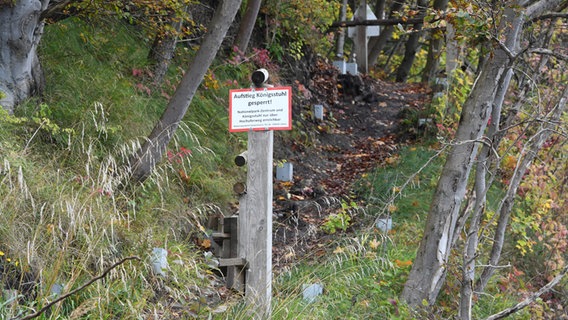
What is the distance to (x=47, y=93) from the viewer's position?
28.4ft

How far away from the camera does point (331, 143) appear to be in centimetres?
1472

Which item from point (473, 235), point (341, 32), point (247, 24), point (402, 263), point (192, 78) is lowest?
point (402, 263)

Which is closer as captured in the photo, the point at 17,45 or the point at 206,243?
the point at 206,243

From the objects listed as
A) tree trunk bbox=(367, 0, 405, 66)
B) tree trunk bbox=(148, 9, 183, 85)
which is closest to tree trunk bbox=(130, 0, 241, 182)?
tree trunk bbox=(148, 9, 183, 85)

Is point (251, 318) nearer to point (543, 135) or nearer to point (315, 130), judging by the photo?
point (543, 135)

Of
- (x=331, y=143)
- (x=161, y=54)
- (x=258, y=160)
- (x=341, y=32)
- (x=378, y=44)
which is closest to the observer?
(x=258, y=160)

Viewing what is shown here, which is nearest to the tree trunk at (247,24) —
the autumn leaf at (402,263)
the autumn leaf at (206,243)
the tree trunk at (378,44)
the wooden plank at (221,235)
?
the autumn leaf at (402,263)

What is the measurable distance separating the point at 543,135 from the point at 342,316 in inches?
95.5

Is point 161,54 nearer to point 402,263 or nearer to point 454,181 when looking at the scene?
point 402,263

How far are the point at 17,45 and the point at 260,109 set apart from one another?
2.78m

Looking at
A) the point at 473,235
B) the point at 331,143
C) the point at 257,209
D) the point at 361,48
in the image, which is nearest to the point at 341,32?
the point at 361,48

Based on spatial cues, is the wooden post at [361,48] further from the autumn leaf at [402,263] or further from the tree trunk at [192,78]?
the autumn leaf at [402,263]

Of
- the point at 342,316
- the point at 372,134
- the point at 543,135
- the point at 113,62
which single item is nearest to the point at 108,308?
the point at 342,316

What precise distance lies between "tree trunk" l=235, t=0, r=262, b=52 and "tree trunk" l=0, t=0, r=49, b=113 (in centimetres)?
582
